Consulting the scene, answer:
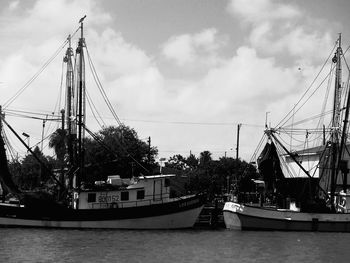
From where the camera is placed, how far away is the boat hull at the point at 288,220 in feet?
160

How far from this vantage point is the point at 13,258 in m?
30.9

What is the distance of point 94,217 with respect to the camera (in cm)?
4672

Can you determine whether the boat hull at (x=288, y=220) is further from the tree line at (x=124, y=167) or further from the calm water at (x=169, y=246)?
the tree line at (x=124, y=167)

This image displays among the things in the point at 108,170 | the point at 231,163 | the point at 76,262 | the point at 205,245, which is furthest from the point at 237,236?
the point at 231,163

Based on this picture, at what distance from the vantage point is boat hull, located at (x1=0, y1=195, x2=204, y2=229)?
46719 millimetres

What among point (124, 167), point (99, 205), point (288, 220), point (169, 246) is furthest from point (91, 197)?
point (124, 167)

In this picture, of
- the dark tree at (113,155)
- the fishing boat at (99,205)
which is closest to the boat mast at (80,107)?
the fishing boat at (99,205)

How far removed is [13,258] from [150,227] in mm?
17644

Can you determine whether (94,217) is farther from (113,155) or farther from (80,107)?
(113,155)

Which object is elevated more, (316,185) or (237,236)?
→ (316,185)

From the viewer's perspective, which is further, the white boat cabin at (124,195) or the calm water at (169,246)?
the white boat cabin at (124,195)

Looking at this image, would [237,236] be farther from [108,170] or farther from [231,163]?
[231,163]

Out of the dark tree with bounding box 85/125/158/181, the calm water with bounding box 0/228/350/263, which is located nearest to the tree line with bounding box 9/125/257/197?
the dark tree with bounding box 85/125/158/181

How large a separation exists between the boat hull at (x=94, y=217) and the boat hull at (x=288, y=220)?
239 inches
